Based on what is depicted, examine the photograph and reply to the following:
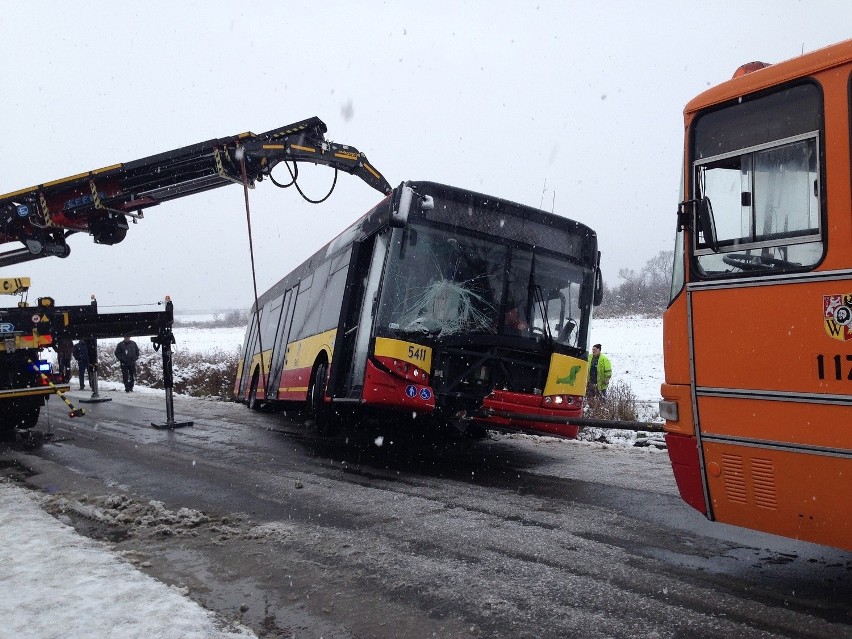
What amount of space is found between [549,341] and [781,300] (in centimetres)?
477

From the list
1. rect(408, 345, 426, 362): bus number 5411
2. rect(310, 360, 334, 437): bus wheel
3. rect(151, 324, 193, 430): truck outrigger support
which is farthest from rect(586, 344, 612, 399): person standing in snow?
rect(151, 324, 193, 430): truck outrigger support

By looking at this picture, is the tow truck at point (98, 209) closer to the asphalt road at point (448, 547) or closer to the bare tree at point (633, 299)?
the asphalt road at point (448, 547)

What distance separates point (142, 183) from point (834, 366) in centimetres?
1062

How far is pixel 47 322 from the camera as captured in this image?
10.9m

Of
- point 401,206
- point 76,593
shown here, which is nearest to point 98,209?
point 401,206

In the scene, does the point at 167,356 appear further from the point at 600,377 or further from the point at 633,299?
the point at 633,299

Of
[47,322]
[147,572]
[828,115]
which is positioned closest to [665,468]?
[828,115]

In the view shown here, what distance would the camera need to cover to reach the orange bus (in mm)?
3367

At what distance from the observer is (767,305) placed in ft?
11.9

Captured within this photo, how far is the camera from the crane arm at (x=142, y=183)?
10492mm

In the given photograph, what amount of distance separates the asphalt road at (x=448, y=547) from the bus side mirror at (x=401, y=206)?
111 inches

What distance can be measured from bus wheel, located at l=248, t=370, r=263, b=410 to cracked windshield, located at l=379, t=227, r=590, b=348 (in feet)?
31.1

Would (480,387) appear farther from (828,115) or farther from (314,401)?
(828,115)

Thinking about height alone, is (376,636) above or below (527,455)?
below
